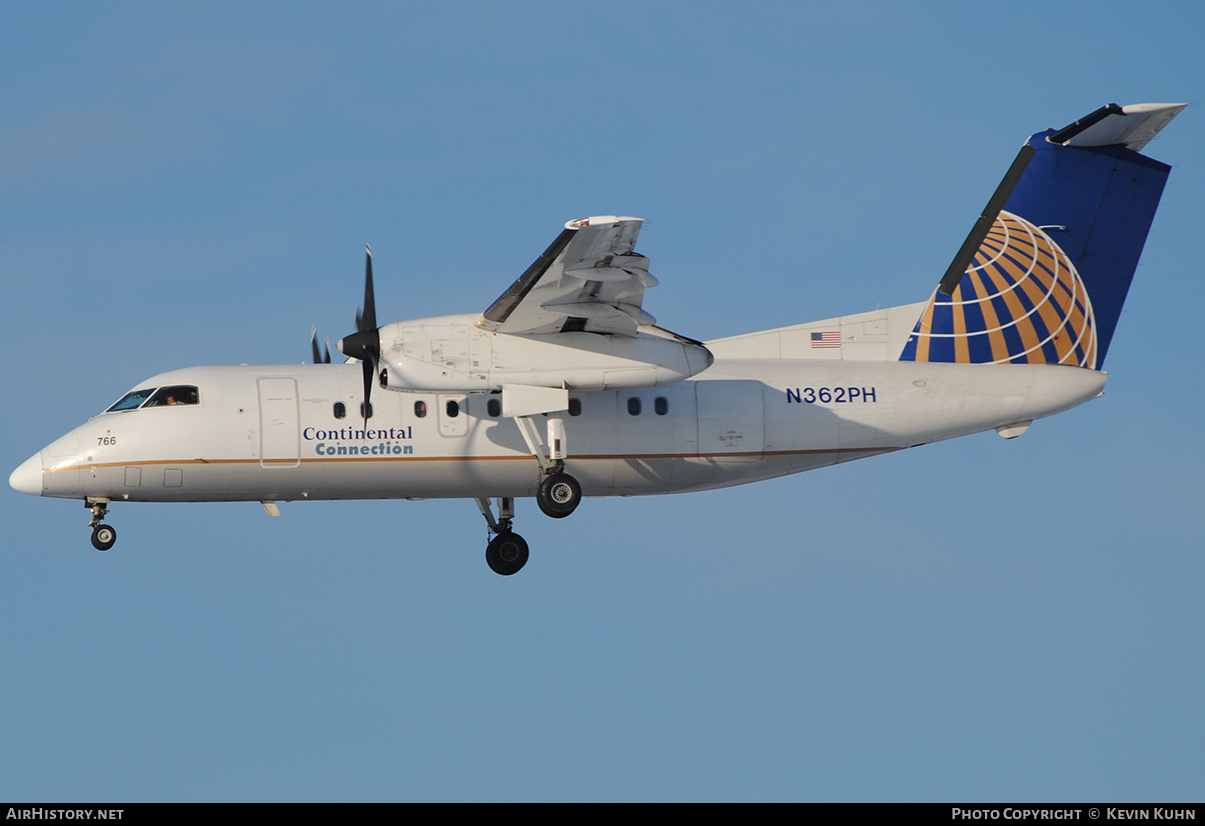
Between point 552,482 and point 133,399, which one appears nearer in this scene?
point 552,482

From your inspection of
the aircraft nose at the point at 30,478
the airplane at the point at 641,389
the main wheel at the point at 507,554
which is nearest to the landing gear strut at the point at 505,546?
the main wheel at the point at 507,554

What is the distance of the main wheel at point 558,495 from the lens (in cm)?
2125

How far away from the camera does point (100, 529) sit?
21656 mm

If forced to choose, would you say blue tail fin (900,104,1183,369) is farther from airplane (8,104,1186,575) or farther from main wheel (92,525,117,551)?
main wheel (92,525,117,551)

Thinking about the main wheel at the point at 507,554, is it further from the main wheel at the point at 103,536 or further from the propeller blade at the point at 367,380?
the main wheel at the point at 103,536

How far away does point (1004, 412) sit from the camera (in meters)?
22.4

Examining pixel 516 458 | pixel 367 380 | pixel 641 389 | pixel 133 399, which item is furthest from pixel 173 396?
pixel 641 389

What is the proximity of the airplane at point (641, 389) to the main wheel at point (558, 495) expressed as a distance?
0.03 m

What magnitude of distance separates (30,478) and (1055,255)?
16462 millimetres

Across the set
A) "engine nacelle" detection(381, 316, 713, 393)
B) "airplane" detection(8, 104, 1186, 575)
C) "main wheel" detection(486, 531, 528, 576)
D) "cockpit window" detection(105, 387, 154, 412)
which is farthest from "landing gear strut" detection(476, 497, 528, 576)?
"cockpit window" detection(105, 387, 154, 412)

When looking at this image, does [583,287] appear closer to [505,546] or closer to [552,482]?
[552,482]

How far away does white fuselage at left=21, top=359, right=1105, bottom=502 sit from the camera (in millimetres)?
21312

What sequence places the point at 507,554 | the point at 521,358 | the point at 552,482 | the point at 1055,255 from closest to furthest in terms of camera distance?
the point at 521,358, the point at 552,482, the point at 1055,255, the point at 507,554
